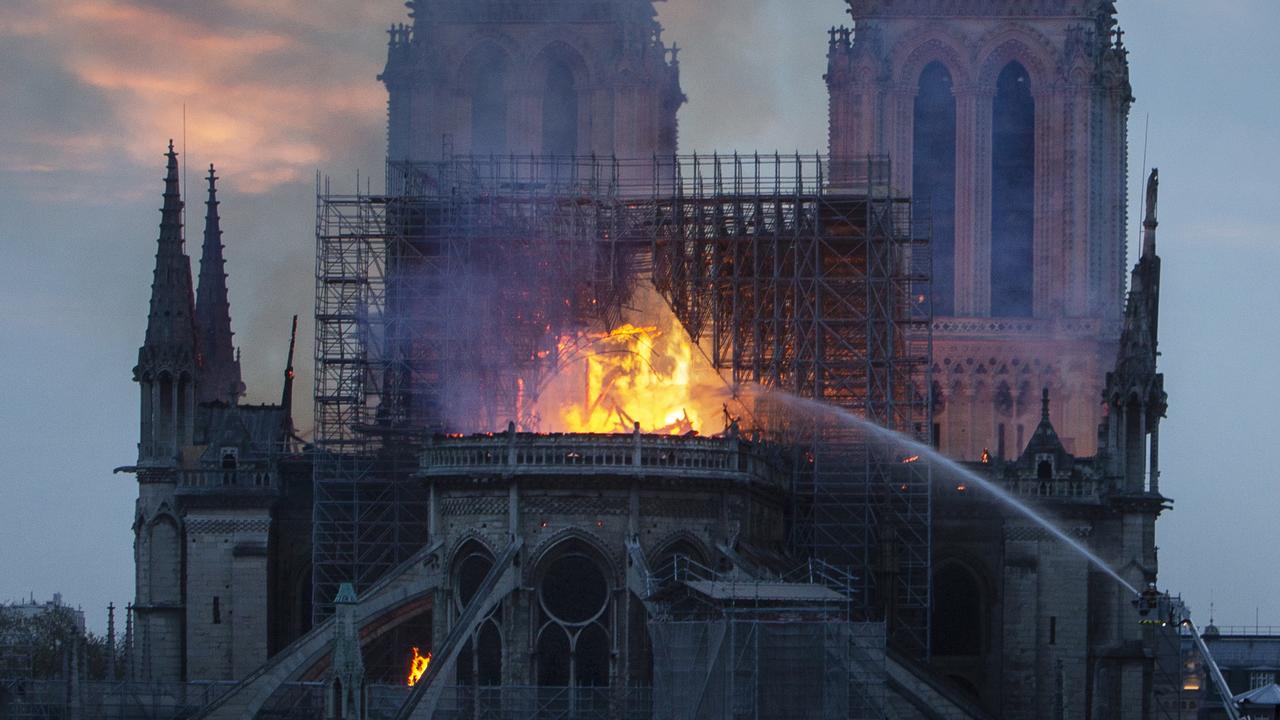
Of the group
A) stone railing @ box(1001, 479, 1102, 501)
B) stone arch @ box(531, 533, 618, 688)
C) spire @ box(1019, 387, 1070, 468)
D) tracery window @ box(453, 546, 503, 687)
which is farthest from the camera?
spire @ box(1019, 387, 1070, 468)

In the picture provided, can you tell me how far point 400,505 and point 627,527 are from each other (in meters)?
10.5

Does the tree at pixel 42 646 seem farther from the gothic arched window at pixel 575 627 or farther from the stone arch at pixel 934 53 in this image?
the stone arch at pixel 934 53

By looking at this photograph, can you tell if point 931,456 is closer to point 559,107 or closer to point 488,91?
point 559,107

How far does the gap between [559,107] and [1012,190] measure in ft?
53.4

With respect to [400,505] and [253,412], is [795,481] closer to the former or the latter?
[400,505]

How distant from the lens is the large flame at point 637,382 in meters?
90.4

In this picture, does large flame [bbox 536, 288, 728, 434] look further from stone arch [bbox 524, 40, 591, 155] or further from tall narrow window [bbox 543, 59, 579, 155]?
tall narrow window [bbox 543, 59, 579, 155]

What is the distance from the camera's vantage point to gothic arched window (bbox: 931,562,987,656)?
93.5 metres

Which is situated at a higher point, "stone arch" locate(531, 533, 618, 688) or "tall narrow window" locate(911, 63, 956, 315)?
"tall narrow window" locate(911, 63, 956, 315)

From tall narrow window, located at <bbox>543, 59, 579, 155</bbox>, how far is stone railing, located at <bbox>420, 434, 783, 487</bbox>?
29.0 m

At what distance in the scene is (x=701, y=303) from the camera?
302 feet

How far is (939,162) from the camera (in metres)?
111

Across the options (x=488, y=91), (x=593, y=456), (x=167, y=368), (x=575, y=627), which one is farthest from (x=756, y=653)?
(x=488, y=91)

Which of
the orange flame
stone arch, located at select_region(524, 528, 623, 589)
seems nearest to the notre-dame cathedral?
stone arch, located at select_region(524, 528, 623, 589)
